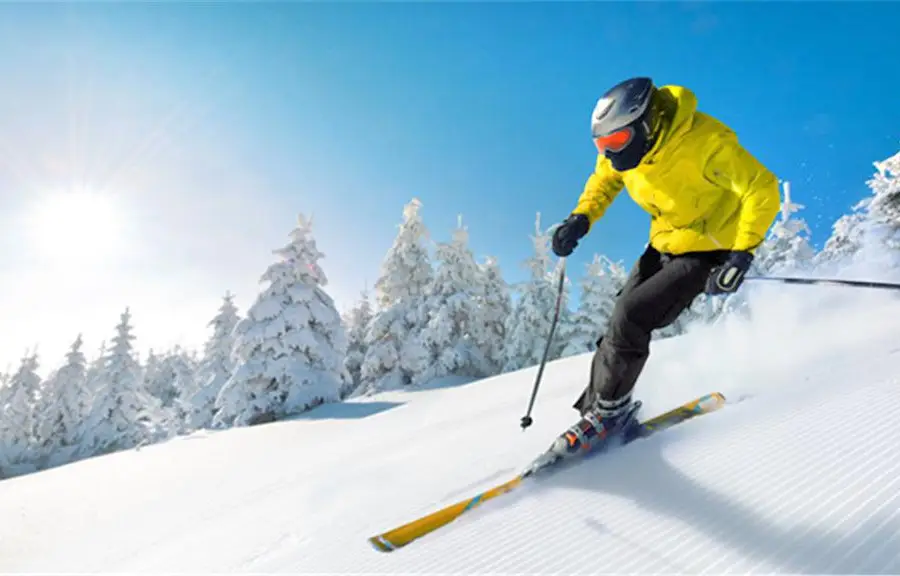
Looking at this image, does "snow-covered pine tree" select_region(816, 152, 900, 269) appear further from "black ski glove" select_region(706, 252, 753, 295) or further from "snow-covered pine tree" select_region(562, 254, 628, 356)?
"snow-covered pine tree" select_region(562, 254, 628, 356)

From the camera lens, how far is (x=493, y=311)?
29.5 metres

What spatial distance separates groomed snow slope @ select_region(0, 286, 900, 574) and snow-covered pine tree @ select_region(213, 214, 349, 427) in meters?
11.7

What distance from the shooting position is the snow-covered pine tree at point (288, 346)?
17812 millimetres

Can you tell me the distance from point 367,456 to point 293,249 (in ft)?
54.2

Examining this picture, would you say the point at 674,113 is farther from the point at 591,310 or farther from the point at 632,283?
the point at 591,310

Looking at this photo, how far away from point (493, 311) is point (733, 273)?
27046mm

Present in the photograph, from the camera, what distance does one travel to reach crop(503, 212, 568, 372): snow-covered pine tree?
2556cm

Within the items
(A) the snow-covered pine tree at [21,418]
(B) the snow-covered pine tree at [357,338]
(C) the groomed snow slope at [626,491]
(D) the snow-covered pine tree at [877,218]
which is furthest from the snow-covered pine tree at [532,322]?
(A) the snow-covered pine tree at [21,418]

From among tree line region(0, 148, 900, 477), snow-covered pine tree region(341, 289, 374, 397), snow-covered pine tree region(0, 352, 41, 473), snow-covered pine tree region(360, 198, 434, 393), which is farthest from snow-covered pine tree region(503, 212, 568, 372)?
snow-covered pine tree region(0, 352, 41, 473)

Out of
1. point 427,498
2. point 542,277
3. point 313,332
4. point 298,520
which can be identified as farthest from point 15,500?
point 542,277

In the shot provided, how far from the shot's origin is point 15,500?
24.8 feet

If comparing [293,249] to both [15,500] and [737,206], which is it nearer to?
[15,500]

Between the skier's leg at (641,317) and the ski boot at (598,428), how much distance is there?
0.01 m

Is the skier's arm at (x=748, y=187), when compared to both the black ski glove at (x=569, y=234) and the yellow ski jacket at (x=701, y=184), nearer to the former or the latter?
the yellow ski jacket at (x=701, y=184)
